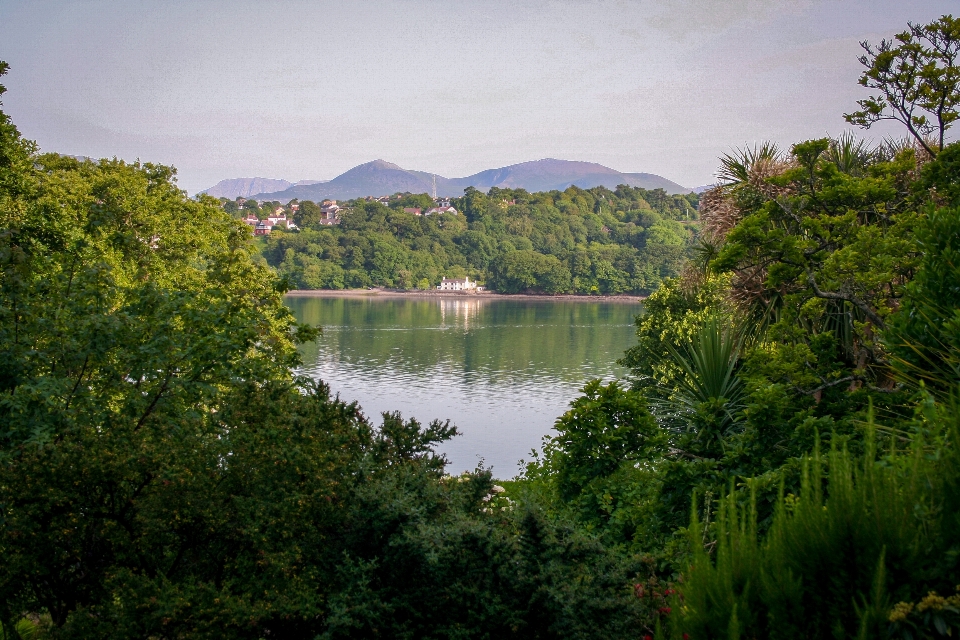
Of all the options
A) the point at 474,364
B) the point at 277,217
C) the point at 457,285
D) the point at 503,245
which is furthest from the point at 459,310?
the point at 277,217

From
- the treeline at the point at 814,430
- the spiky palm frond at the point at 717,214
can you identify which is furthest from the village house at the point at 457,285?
the treeline at the point at 814,430

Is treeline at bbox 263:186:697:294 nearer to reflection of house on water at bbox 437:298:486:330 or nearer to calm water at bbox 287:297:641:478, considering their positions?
reflection of house on water at bbox 437:298:486:330

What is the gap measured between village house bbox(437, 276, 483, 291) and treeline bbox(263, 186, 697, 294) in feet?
3.58

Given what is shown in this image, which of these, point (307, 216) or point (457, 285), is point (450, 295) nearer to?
point (457, 285)

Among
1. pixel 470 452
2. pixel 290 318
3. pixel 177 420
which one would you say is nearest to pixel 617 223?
pixel 470 452

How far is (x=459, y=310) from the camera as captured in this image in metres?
83.9

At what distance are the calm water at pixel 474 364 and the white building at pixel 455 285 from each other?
28.1 m

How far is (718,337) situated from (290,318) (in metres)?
9.08

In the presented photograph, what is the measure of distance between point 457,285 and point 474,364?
6550 cm

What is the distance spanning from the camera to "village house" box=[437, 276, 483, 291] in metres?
110

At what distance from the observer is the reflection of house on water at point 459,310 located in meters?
71.4

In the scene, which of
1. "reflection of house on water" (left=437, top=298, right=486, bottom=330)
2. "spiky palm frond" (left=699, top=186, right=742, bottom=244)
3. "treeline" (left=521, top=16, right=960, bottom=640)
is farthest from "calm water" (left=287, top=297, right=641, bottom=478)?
"treeline" (left=521, top=16, right=960, bottom=640)

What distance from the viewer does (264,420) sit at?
5.69 m

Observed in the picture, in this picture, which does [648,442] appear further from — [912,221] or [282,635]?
[282,635]
